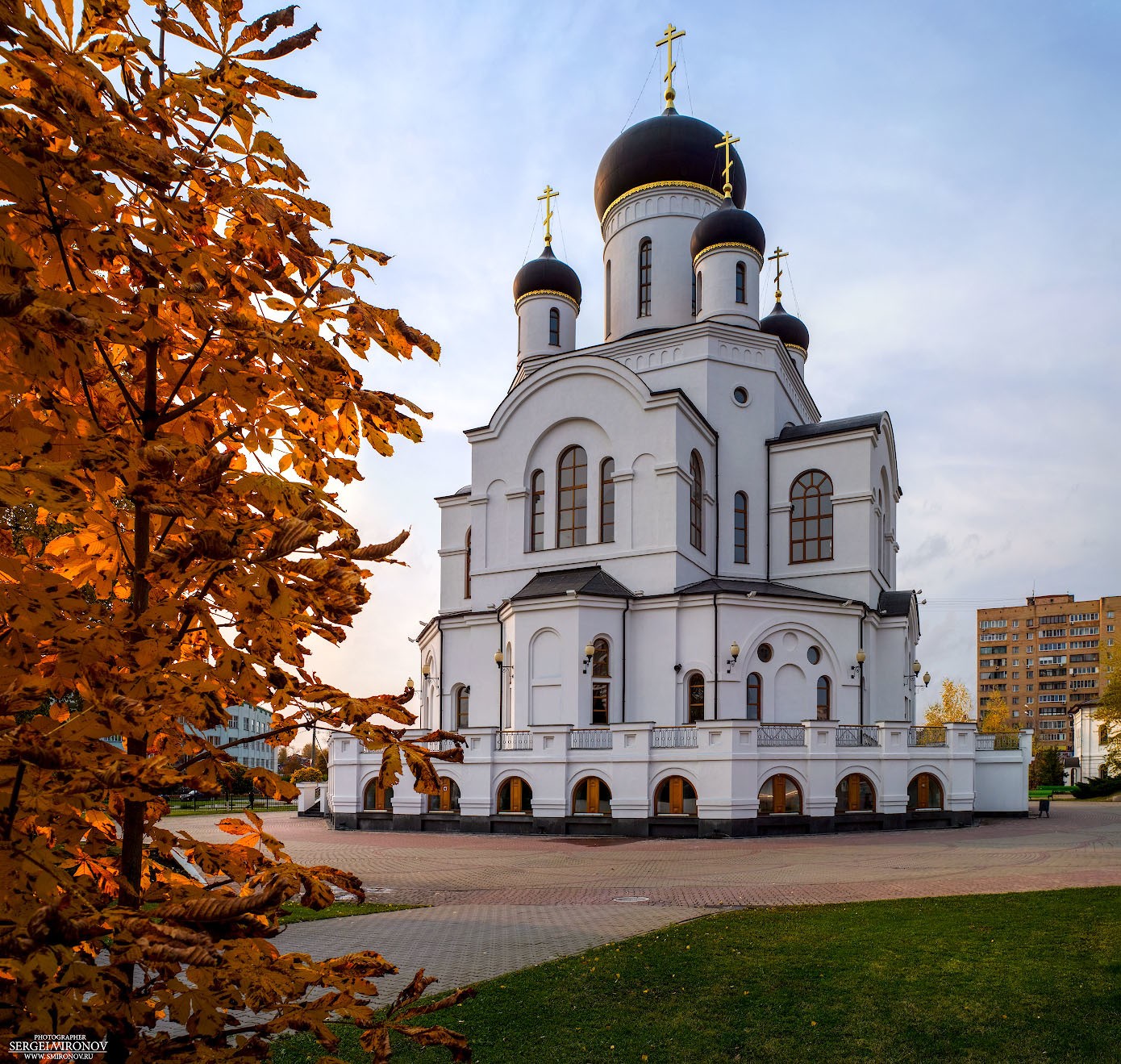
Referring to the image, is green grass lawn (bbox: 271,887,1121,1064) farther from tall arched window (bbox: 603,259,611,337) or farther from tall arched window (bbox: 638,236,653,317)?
tall arched window (bbox: 603,259,611,337)

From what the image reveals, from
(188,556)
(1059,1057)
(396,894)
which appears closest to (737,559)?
(396,894)

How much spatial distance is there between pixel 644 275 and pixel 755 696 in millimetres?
16913

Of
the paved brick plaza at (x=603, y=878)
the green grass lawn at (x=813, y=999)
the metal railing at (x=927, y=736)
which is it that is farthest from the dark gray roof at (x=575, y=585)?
the green grass lawn at (x=813, y=999)

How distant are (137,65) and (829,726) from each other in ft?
75.1

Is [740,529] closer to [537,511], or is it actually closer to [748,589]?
[748,589]

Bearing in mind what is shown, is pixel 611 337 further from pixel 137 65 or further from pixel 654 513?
pixel 137 65

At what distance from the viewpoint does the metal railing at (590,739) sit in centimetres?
2342

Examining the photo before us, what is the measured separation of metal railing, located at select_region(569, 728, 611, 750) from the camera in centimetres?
2342

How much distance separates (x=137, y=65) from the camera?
2.56m

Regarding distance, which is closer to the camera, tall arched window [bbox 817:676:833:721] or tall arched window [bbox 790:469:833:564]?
tall arched window [bbox 817:676:833:721]

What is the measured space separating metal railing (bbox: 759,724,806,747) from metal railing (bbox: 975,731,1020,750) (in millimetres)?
7678

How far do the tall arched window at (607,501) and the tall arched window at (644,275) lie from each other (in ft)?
28.3

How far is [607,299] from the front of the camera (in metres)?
37.1

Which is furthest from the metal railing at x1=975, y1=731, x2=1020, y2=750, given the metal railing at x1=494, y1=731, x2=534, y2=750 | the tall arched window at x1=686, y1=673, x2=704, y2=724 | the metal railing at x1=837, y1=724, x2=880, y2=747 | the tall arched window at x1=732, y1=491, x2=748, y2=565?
the metal railing at x1=494, y1=731, x2=534, y2=750
